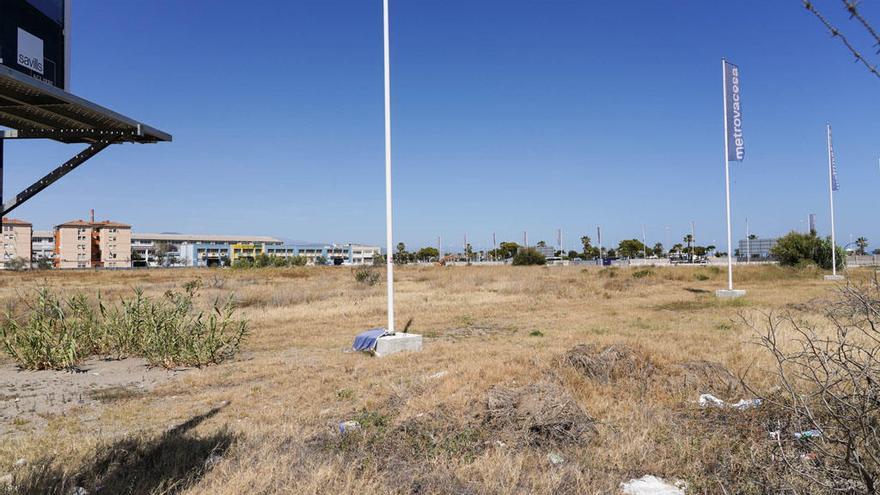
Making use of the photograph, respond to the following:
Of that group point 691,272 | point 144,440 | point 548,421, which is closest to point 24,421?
point 144,440

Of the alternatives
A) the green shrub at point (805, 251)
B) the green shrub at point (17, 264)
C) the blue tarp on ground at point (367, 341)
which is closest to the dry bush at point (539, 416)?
the blue tarp on ground at point (367, 341)

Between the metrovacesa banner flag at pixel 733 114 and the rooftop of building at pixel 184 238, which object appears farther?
the rooftop of building at pixel 184 238

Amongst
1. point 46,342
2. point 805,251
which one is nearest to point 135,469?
point 46,342

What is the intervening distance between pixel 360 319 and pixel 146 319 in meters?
7.33

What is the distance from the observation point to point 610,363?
295 inches

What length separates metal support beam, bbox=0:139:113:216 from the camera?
8.83 feet

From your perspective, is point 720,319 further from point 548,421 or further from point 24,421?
point 24,421

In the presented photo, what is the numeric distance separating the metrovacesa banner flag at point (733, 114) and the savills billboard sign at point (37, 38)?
2187cm

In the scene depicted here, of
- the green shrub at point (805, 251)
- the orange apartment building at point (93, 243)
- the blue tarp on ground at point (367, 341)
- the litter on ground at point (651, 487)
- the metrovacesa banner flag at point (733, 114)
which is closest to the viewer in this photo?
the litter on ground at point (651, 487)

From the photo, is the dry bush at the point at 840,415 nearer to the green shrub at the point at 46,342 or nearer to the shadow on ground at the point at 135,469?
the shadow on ground at the point at 135,469

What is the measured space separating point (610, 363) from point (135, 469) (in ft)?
19.2

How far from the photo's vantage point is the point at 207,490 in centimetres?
376

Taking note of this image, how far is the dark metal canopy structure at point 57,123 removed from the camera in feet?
7.47

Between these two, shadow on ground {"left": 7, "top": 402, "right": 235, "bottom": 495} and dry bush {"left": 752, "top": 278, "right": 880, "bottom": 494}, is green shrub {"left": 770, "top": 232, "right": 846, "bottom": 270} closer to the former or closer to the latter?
dry bush {"left": 752, "top": 278, "right": 880, "bottom": 494}
